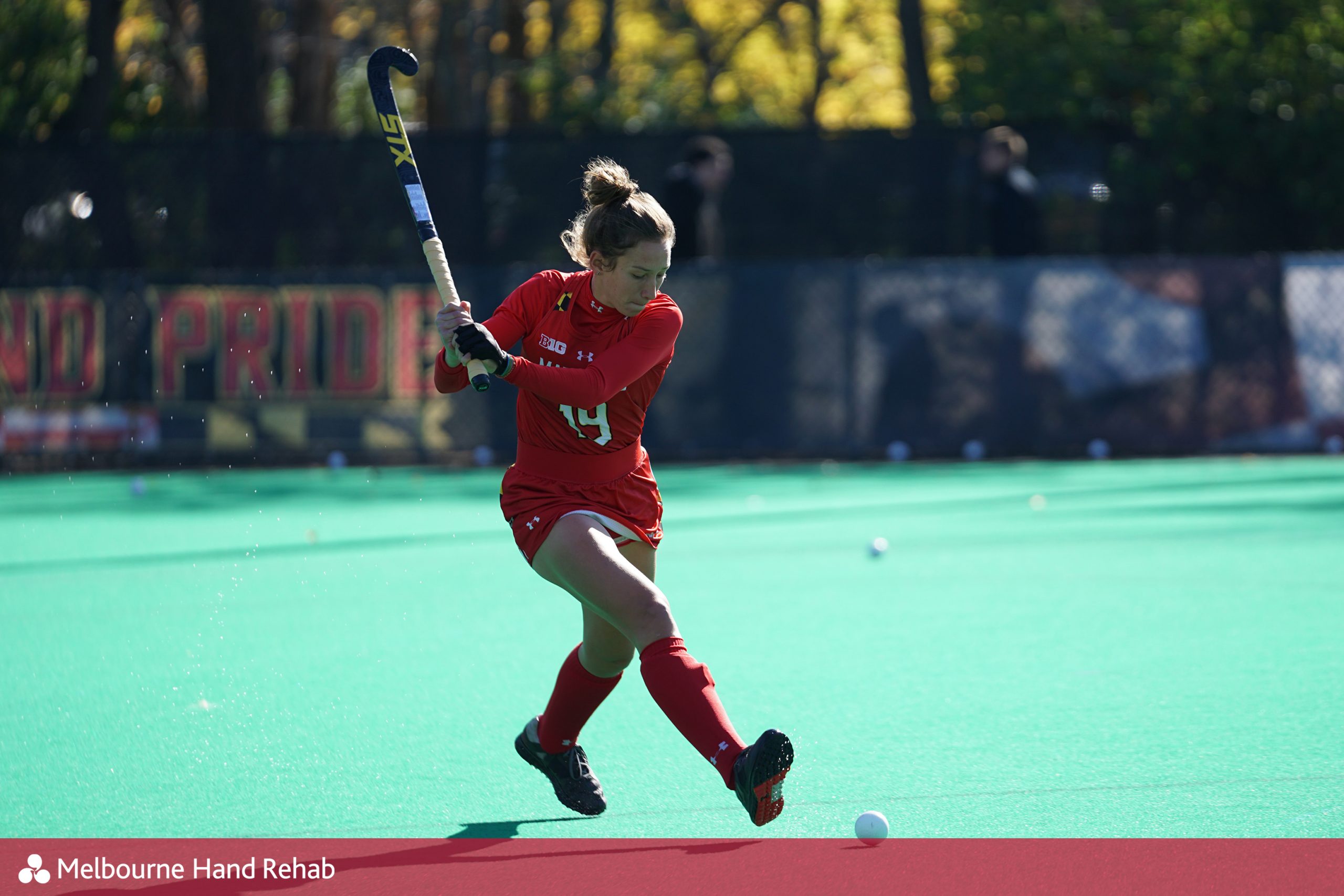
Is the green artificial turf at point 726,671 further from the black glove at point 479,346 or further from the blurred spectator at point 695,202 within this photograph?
the blurred spectator at point 695,202

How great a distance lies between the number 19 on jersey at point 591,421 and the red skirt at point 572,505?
0.12 meters

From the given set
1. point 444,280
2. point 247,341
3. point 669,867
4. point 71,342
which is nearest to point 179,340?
point 247,341

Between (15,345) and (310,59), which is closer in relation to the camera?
(15,345)

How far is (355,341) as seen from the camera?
581 inches

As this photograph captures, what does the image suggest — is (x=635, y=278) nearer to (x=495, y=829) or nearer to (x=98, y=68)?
(x=495, y=829)

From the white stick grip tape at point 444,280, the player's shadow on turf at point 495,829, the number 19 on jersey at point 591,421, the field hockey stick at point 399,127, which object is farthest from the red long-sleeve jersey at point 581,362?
the player's shadow on turf at point 495,829

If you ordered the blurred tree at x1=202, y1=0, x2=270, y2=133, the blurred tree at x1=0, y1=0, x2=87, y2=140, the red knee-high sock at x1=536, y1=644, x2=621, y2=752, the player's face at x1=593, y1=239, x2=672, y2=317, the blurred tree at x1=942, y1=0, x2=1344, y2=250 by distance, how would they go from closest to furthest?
the player's face at x1=593, y1=239, x2=672, y2=317 → the red knee-high sock at x1=536, y1=644, x2=621, y2=752 → the blurred tree at x1=942, y1=0, x2=1344, y2=250 → the blurred tree at x1=202, y1=0, x2=270, y2=133 → the blurred tree at x1=0, y1=0, x2=87, y2=140

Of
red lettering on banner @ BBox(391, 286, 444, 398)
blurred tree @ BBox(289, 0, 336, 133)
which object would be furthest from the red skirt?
blurred tree @ BBox(289, 0, 336, 133)

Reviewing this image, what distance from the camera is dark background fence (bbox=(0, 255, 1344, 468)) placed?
14430 mm

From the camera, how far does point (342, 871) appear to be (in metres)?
4.06

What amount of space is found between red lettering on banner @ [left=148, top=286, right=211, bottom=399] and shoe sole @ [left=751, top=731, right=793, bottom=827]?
11.5 meters

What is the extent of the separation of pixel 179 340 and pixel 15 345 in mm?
1340

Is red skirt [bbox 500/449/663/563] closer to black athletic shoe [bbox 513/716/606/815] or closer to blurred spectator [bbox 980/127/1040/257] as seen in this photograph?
black athletic shoe [bbox 513/716/606/815]

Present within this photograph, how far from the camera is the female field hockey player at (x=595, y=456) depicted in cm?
428
